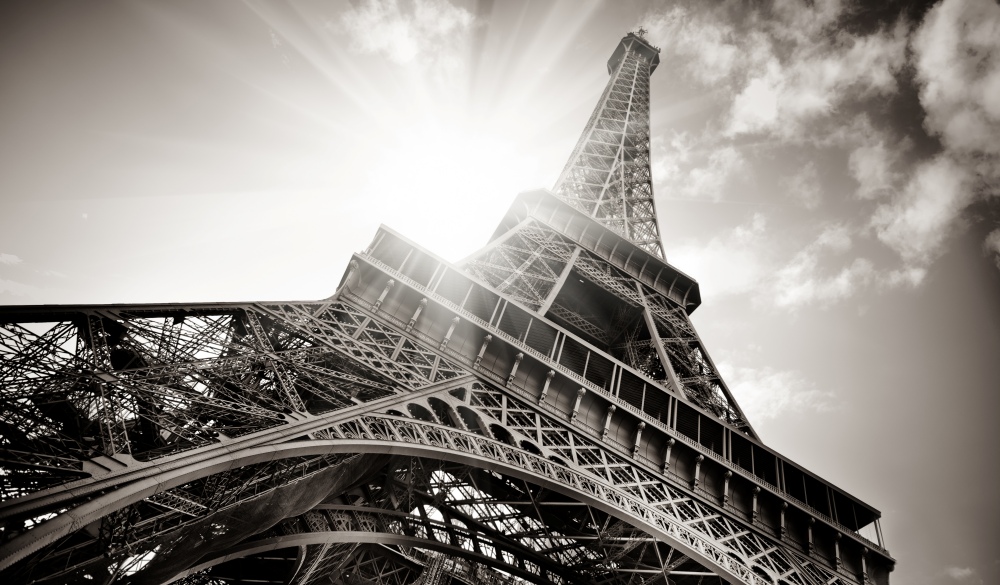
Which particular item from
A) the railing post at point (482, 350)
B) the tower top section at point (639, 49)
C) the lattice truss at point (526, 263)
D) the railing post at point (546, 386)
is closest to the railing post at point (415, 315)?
the railing post at point (482, 350)

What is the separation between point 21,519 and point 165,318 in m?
5.33

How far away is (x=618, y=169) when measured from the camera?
117 ft

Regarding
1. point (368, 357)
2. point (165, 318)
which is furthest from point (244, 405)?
point (368, 357)

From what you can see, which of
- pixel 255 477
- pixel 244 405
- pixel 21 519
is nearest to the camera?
pixel 21 519

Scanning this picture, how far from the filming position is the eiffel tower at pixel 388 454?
22.9ft

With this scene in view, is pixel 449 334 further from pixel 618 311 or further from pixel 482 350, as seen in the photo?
pixel 618 311

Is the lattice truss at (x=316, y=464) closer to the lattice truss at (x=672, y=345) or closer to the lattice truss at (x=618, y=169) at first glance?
the lattice truss at (x=672, y=345)

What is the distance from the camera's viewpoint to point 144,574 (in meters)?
7.88

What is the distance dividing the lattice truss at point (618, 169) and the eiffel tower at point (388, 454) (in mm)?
10943

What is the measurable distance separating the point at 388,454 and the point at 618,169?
2846 centimetres

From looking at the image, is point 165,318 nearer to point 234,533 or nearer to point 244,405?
point 244,405

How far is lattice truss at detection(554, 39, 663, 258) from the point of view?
30.9m

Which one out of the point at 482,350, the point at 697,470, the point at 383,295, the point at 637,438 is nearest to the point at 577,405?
the point at 637,438

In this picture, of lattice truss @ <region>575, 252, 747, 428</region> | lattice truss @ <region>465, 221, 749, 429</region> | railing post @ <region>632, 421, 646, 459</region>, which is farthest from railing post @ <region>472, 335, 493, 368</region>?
lattice truss @ <region>575, 252, 747, 428</region>
